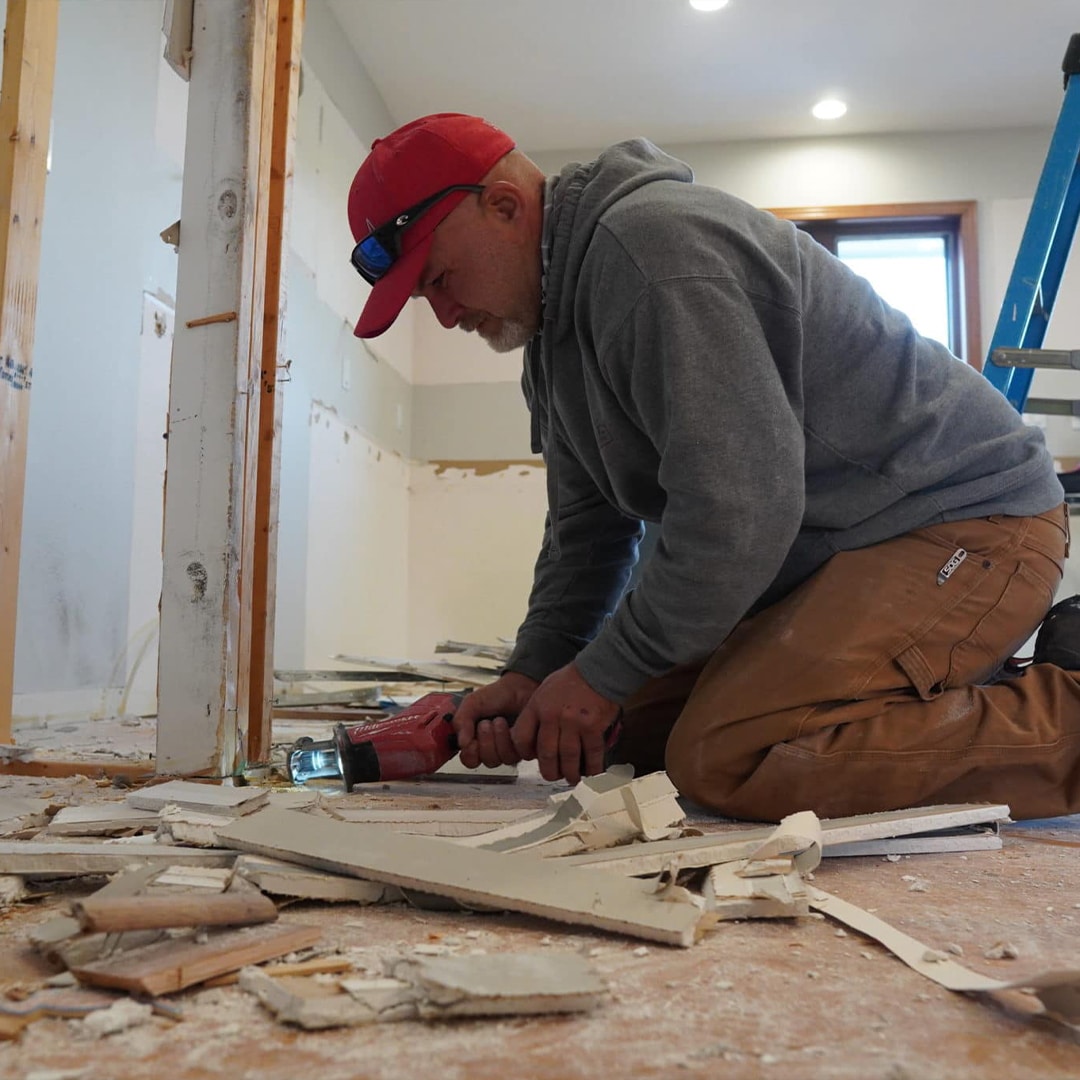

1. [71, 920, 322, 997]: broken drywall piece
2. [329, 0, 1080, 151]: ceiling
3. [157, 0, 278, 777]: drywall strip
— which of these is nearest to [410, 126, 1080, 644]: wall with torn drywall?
[329, 0, 1080, 151]: ceiling

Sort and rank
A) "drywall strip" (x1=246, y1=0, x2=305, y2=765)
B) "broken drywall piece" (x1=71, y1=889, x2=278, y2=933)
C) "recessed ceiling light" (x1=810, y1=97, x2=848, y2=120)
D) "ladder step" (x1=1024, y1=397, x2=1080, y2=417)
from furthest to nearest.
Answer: "recessed ceiling light" (x1=810, y1=97, x2=848, y2=120)
"ladder step" (x1=1024, y1=397, x2=1080, y2=417)
"drywall strip" (x1=246, y1=0, x2=305, y2=765)
"broken drywall piece" (x1=71, y1=889, x2=278, y2=933)

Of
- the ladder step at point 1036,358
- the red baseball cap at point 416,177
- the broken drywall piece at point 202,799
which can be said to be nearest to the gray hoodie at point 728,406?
the red baseball cap at point 416,177

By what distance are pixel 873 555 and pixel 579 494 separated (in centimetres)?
58

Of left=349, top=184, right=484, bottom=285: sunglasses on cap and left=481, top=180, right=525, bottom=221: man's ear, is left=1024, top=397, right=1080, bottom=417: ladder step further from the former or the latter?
left=349, top=184, right=484, bottom=285: sunglasses on cap

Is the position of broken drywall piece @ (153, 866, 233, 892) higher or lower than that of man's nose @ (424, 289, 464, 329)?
lower

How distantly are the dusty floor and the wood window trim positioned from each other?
16.3 feet

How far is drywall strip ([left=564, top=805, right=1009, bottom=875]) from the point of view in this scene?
102 cm

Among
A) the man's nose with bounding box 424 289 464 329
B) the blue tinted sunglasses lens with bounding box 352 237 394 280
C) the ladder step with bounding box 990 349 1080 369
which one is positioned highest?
the ladder step with bounding box 990 349 1080 369

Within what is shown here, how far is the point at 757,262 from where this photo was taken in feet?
4.24

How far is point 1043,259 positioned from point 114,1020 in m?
2.65

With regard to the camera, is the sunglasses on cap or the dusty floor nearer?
the dusty floor

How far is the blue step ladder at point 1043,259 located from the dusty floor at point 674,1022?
6.03 feet

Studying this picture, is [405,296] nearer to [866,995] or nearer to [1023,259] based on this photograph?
[866,995]

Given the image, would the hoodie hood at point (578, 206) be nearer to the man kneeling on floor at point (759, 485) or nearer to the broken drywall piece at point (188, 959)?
the man kneeling on floor at point (759, 485)
